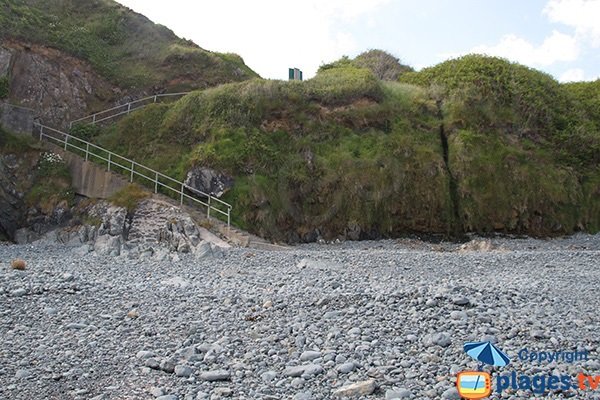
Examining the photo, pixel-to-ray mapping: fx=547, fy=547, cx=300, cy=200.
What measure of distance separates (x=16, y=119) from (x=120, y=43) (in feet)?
28.3

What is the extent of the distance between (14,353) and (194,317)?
7.63 feet

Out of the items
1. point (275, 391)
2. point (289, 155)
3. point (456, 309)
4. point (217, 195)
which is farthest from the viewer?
point (289, 155)

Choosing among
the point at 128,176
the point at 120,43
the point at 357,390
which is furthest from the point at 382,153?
the point at 357,390

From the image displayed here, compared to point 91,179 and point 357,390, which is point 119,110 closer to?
point 91,179

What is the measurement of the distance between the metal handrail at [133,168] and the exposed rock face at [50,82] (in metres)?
1.46

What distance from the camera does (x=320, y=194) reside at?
19266mm

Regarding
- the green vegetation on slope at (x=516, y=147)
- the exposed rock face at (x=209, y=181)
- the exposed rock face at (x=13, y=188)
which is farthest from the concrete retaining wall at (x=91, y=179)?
the green vegetation on slope at (x=516, y=147)

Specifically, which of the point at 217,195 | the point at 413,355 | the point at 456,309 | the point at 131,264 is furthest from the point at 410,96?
Result: the point at 413,355

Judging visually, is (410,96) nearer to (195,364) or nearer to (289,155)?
(289,155)

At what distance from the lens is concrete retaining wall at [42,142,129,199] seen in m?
18.3

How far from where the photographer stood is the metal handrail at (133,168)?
17.6 m

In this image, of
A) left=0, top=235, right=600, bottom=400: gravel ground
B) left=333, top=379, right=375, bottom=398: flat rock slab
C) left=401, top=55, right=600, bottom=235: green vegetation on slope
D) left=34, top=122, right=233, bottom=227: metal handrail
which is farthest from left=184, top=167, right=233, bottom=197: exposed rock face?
left=333, top=379, right=375, bottom=398: flat rock slab

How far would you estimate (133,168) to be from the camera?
19625 mm

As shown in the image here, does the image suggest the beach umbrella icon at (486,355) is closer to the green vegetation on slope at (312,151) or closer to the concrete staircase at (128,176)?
the concrete staircase at (128,176)
